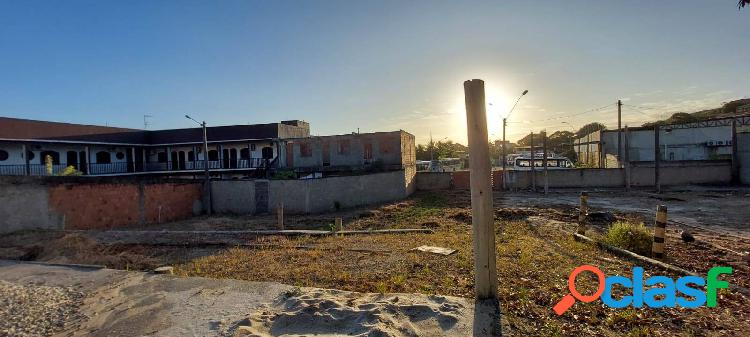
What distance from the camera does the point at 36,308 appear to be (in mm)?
5223

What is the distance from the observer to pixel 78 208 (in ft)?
57.2

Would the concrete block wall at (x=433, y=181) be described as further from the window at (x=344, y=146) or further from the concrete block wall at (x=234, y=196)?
the concrete block wall at (x=234, y=196)

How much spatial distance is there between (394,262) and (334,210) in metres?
15.9

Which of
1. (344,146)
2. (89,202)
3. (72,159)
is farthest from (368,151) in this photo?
(72,159)

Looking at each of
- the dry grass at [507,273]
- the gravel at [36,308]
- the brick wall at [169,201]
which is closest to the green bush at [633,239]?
the dry grass at [507,273]

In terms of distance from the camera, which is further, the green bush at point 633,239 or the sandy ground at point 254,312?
the green bush at point 633,239

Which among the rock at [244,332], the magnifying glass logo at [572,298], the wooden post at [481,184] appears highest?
the wooden post at [481,184]

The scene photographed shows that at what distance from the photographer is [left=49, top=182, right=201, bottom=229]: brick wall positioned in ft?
55.8

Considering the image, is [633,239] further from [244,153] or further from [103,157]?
[103,157]

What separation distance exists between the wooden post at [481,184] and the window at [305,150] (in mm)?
28449

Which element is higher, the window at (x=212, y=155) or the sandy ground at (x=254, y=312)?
the window at (x=212, y=155)

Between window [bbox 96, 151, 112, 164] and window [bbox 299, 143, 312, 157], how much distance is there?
17931 mm

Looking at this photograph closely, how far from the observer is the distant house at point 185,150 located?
28812 mm

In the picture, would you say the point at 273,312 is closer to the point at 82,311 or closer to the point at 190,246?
the point at 82,311
